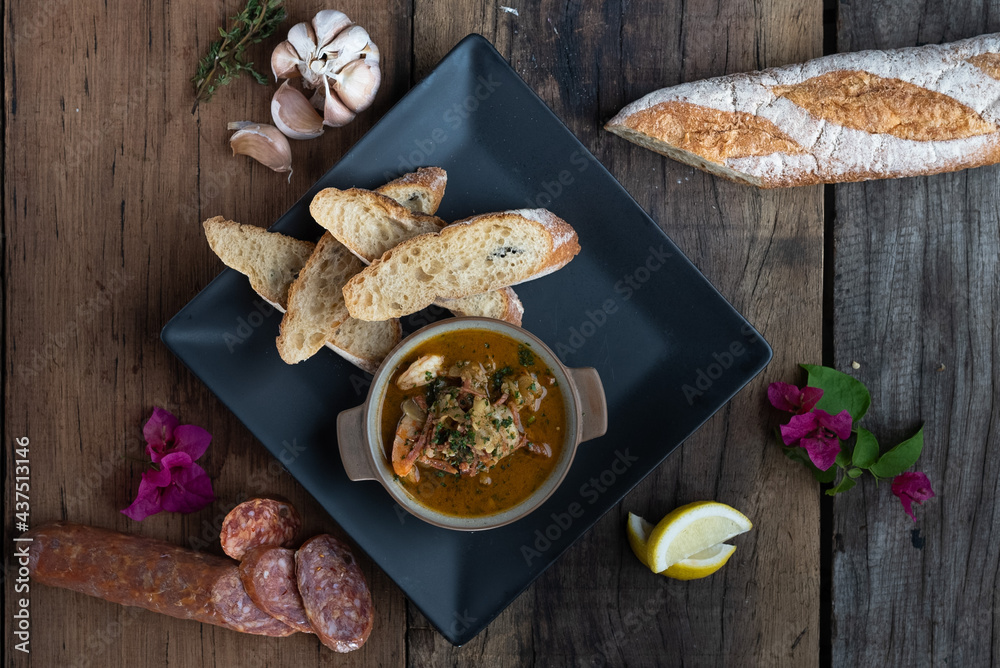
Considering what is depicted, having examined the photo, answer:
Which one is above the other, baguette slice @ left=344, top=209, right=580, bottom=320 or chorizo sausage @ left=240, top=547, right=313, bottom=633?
baguette slice @ left=344, top=209, right=580, bottom=320

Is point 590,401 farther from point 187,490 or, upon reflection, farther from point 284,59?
point 284,59

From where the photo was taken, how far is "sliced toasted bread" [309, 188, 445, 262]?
6.77ft

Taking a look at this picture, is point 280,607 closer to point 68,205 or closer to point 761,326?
point 68,205

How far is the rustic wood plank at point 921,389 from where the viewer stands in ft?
8.15

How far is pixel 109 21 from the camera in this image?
2.46 metres

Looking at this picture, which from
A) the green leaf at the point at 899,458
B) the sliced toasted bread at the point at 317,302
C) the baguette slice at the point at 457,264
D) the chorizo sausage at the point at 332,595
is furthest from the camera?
the green leaf at the point at 899,458

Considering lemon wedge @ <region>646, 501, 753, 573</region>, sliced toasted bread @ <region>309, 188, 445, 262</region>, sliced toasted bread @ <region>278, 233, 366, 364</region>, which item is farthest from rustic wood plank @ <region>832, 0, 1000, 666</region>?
sliced toasted bread @ <region>278, 233, 366, 364</region>

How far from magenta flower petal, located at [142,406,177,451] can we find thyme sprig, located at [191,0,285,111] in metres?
1.16

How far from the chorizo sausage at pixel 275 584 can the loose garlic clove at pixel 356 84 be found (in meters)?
1.63

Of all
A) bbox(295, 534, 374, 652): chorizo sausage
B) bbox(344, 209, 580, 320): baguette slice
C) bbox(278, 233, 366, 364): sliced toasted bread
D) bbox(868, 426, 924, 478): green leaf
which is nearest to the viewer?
bbox(344, 209, 580, 320): baguette slice

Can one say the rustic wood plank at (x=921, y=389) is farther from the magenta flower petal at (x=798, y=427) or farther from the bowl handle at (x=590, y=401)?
the bowl handle at (x=590, y=401)

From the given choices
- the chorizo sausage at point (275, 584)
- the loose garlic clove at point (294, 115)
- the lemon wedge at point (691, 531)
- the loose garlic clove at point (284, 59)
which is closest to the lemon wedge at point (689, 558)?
the lemon wedge at point (691, 531)

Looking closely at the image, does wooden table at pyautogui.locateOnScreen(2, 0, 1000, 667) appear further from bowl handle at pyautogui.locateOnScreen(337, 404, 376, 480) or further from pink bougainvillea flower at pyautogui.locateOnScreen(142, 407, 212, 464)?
bowl handle at pyautogui.locateOnScreen(337, 404, 376, 480)

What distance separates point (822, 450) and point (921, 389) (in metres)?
0.54
